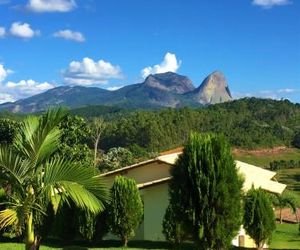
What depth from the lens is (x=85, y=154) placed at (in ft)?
108

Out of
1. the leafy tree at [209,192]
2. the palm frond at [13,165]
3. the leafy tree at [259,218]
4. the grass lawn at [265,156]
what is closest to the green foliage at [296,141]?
the grass lawn at [265,156]

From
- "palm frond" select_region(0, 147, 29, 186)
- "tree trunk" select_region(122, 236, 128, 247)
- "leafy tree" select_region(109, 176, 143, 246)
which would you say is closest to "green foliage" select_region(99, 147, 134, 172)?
"tree trunk" select_region(122, 236, 128, 247)

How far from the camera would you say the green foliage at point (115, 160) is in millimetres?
52894

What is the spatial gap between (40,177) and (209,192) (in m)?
3.19

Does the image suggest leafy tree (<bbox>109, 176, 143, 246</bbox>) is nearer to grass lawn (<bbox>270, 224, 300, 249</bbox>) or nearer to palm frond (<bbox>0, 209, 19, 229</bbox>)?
grass lawn (<bbox>270, 224, 300, 249</bbox>)

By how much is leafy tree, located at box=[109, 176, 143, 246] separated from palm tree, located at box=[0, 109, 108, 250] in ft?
24.0

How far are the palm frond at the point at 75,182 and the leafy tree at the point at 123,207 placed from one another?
7619 millimetres

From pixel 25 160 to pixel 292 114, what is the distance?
141246 millimetres

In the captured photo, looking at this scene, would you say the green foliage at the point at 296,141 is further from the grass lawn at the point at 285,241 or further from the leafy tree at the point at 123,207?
the leafy tree at the point at 123,207

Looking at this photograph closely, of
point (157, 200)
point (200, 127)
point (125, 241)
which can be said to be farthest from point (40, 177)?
point (200, 127)

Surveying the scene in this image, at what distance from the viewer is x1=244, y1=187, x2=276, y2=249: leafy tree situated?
16805 millimetres

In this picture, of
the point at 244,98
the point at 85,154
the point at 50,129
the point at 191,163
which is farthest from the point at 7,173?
the point at 244,98

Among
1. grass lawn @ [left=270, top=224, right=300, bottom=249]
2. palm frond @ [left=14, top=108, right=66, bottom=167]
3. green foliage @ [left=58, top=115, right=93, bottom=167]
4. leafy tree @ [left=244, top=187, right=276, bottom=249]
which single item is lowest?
grass lawn @ [left=270, top=224, right=300, bottom=249]

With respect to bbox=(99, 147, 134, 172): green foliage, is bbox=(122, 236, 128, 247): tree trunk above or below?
below
